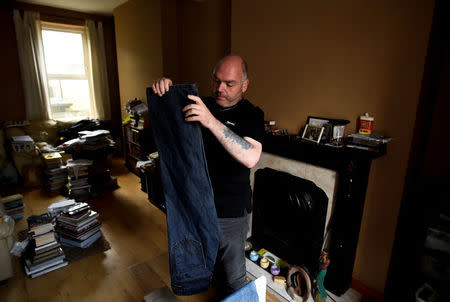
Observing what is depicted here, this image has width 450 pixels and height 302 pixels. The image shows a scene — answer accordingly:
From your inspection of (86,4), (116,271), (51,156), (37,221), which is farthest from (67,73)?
(116,271)

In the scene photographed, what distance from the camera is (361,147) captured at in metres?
1.42

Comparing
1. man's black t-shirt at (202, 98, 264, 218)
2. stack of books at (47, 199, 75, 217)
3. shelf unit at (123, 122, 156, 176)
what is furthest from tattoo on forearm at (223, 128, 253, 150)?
shelf unit at (123, 122, 156, 176)

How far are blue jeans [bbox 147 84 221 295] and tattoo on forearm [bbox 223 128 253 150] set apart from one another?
0.31 feet

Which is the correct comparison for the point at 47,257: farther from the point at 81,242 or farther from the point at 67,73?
the point at 67,73

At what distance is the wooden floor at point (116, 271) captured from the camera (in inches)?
69.6

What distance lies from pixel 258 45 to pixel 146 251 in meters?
1.96

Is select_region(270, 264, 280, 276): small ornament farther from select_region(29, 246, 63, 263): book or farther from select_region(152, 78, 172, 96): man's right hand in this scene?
select_region(29, 246, 63, 263): book

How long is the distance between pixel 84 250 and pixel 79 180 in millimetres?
1300

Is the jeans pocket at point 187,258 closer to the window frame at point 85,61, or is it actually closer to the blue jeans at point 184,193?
the blue jeans at point 184,193

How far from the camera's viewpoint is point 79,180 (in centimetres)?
328

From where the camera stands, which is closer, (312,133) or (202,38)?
(312,133)

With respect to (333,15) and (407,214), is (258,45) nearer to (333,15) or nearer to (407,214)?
(333,15)

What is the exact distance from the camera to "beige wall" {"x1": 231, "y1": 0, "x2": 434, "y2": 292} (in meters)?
1.34

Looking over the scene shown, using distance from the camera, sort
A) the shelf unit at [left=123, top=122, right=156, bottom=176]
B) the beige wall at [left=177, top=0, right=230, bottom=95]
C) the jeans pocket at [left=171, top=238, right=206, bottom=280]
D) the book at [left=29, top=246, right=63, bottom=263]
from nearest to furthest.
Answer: the jeans pocket at [left=171, top=238, right=206, bottom=280]
the book at [left=29, top=246, right=63, bottom=263]
the beige wall at [left=177, top=0, right=230, bottom=95]
the shelf unit at [left=123, top=122, right=156, bottom=176]
